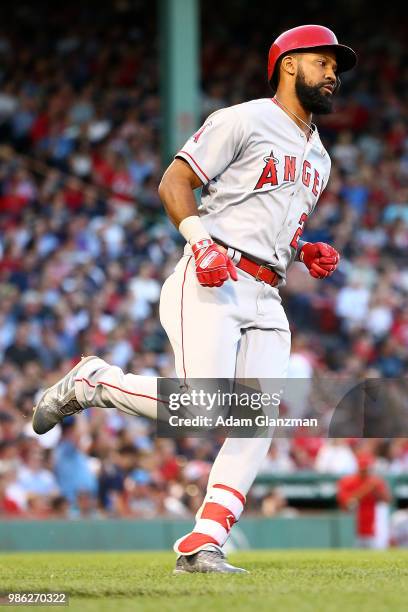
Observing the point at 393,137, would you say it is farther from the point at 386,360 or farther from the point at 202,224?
the point at 202,224

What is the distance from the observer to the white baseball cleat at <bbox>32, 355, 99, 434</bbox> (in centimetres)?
465

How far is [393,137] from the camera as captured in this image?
1688 centimetres

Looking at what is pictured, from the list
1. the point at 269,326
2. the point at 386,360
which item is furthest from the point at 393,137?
the point at 269,326

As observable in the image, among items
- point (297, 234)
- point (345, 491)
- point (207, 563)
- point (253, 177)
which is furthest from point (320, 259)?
point (345, 491)

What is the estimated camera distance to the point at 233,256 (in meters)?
4.61

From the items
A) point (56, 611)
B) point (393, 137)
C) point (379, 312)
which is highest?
point (393, 137)

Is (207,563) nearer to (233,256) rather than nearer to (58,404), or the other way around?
(58,404)

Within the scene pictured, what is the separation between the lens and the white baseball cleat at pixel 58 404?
183 inches

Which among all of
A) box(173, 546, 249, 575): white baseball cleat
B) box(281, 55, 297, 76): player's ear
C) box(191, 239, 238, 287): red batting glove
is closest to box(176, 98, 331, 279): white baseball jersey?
box(281, 55, 297, 76): player's ear

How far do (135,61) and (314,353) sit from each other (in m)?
5.88

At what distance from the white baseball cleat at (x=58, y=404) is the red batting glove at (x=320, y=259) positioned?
37.7 inches

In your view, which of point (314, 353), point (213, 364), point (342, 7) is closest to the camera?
point (213, 364)

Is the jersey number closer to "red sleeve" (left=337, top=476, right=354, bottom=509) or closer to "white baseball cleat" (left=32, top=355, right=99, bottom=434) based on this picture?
"white baseball cleat" (left=32, top=355, right=99, bottom=434)

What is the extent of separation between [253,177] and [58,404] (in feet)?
3.49
